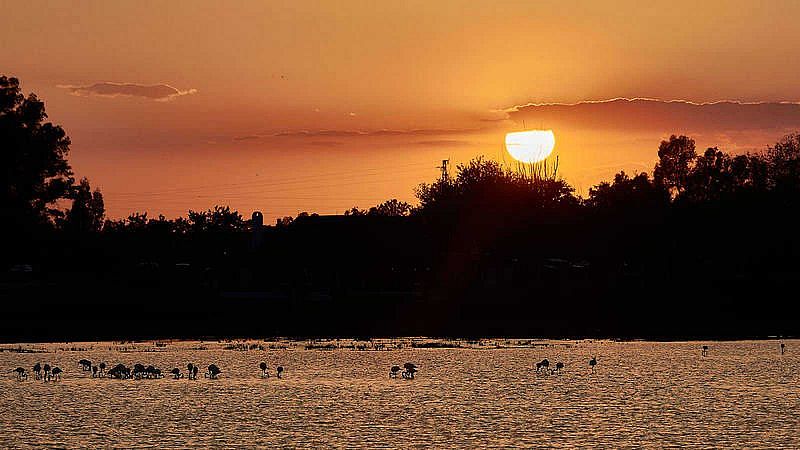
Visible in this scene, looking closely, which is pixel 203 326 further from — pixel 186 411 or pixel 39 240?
pixel 186 411

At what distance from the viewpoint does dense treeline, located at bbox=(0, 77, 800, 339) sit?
89875 millimetres

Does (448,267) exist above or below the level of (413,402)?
above

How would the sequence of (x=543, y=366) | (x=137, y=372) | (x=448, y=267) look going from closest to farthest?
(x=137, y=372) → (x=543, y=366) → (x=448, y=267)

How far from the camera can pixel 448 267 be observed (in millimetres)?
118062

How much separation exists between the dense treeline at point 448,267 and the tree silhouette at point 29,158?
0.55 ft

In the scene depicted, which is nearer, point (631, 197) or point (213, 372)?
point (213, 372)

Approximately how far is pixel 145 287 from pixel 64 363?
45.7 m

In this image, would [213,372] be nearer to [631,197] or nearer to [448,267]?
[448,267]

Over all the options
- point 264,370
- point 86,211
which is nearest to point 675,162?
point 86,211

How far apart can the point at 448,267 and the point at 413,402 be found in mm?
72774

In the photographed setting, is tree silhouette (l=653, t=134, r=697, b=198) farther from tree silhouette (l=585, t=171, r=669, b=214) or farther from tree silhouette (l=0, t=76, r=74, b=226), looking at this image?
tree silhouette (l=0, t=76, r=74, b=226)

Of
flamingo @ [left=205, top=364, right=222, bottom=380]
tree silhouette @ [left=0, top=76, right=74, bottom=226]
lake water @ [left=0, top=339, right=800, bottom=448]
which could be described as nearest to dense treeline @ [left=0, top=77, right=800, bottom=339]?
tree silhouette @ [left=0, top=76, right=74, bottom=226]

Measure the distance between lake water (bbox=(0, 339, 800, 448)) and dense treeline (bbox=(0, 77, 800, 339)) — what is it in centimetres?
2281

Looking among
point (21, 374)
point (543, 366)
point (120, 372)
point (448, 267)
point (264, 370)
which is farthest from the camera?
point (448, 267)
